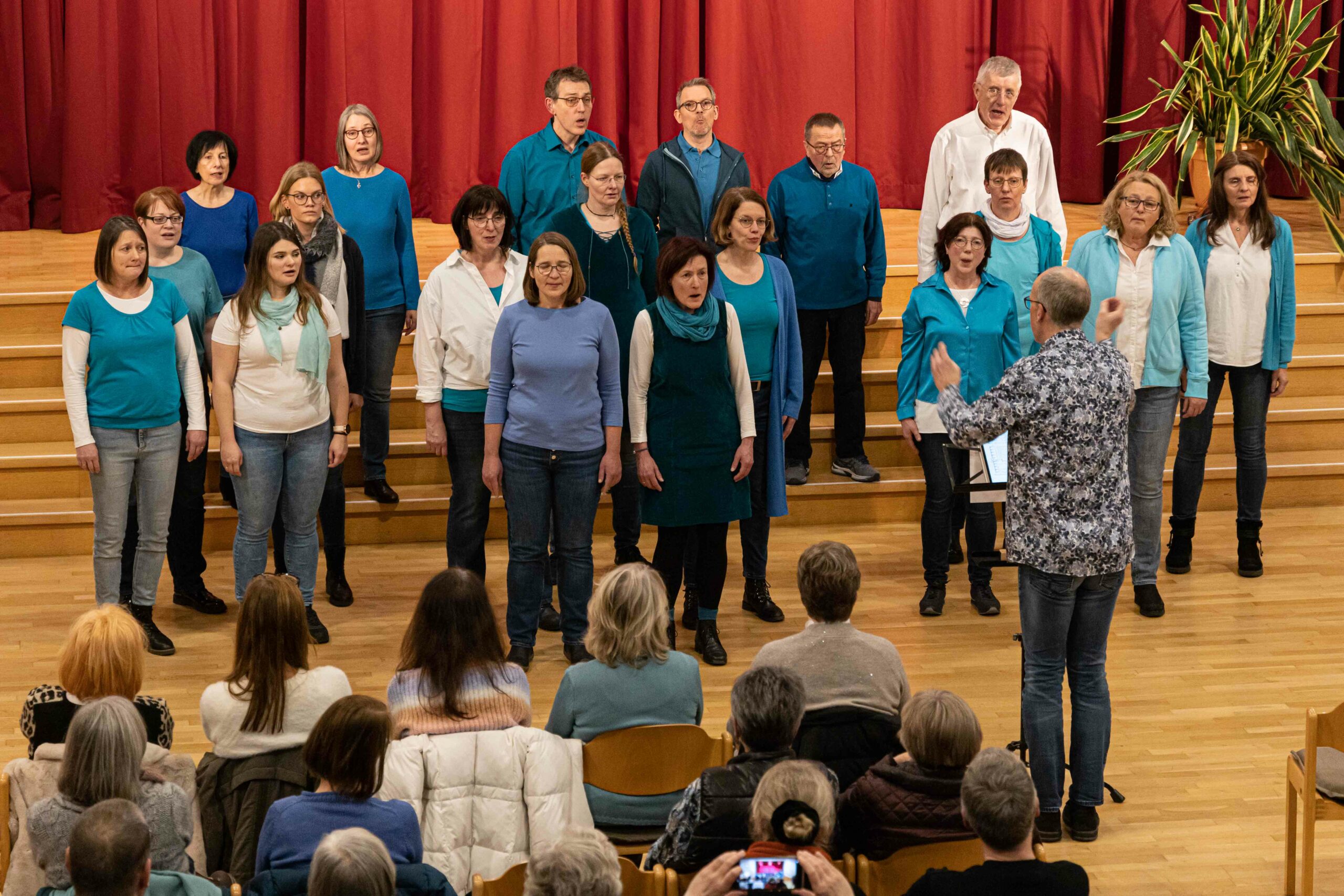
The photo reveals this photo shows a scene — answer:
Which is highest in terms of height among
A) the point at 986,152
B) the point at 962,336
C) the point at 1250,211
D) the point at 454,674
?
the point at 986,152

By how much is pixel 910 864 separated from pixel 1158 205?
3084 mm

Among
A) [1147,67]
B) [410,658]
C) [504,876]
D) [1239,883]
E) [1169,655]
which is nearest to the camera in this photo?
[504,876]

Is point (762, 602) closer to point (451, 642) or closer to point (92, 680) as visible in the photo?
point (451, 642)

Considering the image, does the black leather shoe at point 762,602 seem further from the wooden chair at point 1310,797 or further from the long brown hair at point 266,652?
the long brown hair at point 266,652

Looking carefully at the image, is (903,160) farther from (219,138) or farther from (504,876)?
(504,876)

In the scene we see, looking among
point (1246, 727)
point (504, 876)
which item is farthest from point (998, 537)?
point (504, 876)

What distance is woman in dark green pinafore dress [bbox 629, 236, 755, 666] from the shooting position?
4680mm

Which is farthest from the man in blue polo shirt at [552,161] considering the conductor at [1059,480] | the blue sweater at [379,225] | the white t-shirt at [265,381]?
the conductor at [1059,480]

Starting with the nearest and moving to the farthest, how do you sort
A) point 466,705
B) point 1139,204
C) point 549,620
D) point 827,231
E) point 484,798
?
point 484,798 < point 466,705 < point 1139,204 < point 549,620 < point 827,231

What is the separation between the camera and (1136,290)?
5.20 m

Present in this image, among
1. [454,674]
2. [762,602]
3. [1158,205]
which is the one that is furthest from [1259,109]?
[454,674]

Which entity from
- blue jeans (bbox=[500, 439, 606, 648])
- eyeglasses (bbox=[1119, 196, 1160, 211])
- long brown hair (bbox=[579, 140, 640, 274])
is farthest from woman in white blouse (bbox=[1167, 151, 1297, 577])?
blue jeans (bbox=[500, 439, 606, 648])

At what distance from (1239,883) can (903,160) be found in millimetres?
5732

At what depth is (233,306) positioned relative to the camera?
4766 millimetres
